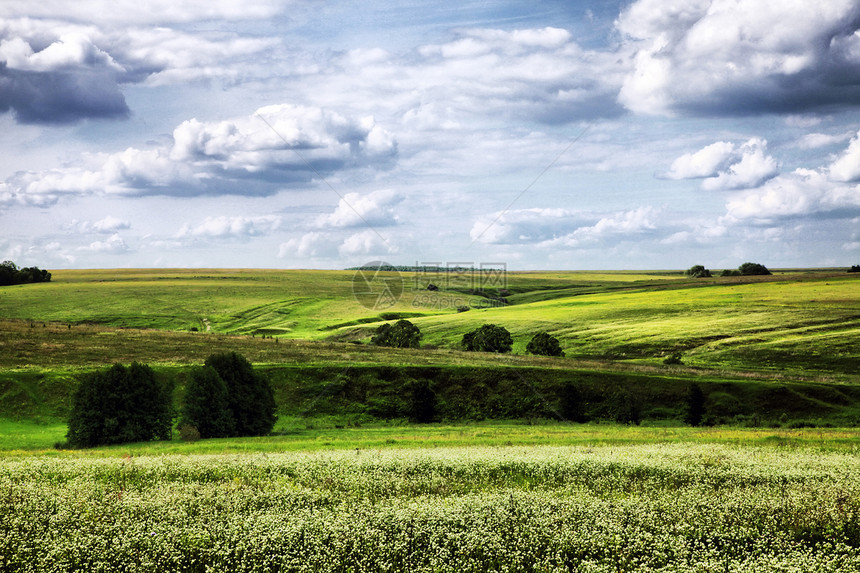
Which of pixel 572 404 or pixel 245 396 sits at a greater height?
pixel 245 396

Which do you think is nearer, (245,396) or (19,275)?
(245,396)

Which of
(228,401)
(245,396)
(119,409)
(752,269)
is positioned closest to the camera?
(119,409)

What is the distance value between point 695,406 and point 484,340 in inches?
1599

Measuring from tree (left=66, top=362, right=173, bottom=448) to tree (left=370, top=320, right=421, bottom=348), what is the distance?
52191 mm

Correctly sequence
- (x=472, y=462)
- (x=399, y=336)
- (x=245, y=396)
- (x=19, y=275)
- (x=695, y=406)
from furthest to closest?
(x=19, y=275) → (x=399, y=336) → (x=695, y=406) → (x=245, y=396) → (x=472, y=462)

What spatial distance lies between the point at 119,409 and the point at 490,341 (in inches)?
2294

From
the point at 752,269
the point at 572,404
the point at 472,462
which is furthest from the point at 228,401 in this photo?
the point at 752,269

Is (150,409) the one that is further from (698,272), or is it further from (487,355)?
(698,272)

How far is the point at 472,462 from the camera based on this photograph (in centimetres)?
2031

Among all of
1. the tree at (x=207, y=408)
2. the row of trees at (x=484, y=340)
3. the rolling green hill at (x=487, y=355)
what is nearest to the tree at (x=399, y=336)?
the row of trees at (x=484, y=340)

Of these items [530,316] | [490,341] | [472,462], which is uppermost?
[472,462]

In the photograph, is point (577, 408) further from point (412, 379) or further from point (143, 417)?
point (143, 417)

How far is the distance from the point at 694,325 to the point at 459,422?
2219 inches

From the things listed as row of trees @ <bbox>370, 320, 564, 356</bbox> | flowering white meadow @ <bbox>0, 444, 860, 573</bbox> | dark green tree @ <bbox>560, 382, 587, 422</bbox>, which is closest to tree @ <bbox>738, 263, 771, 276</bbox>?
row of trees @ <bbox>370, 320, 564, 356</bbox>
